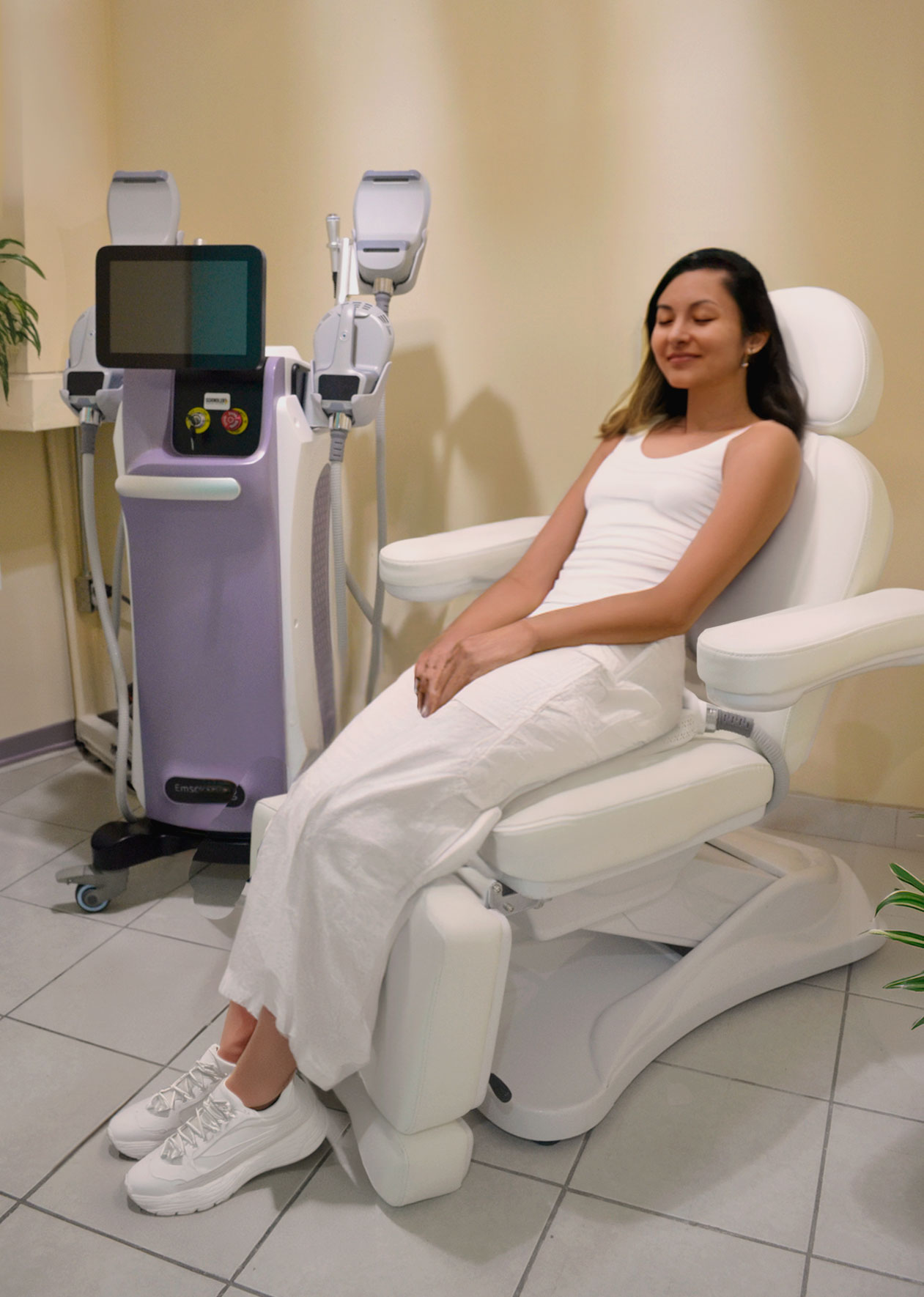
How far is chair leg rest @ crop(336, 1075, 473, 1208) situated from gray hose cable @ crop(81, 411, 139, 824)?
922 millimetres

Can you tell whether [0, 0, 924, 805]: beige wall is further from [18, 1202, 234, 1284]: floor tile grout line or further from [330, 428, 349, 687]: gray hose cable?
[18, 1202, 234, 1284]: floor tile grout line

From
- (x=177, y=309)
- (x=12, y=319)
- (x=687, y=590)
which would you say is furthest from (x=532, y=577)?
(x=12, y=319)

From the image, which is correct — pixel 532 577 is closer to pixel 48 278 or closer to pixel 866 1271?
pixel 866 1271

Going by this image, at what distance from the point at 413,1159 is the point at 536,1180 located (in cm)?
20

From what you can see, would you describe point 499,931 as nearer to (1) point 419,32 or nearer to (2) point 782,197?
(2) point 782,197

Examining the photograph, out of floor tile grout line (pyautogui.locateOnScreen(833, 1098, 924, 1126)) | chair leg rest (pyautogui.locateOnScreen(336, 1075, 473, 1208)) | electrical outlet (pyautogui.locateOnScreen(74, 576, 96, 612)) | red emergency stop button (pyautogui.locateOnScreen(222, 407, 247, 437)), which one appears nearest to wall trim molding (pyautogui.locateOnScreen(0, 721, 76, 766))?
electrical outlet (pyautogui.locateOnScreen(74, 576, 96, 612))

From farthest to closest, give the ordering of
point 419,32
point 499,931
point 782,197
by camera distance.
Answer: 1. point 419,32
2. point 782,197
3. point 499,931

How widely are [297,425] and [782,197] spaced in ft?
3.35

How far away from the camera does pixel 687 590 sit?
1.50 meters

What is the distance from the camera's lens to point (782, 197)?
2.04m

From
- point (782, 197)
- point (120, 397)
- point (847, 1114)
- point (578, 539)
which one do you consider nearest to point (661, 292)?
point (578, 539)

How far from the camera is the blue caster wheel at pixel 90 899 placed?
1979 millimetres

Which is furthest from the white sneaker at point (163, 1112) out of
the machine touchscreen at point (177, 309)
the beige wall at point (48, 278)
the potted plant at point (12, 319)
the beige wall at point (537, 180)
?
the potted plant at point (12, 319)

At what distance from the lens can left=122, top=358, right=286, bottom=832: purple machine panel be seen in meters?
1.87
